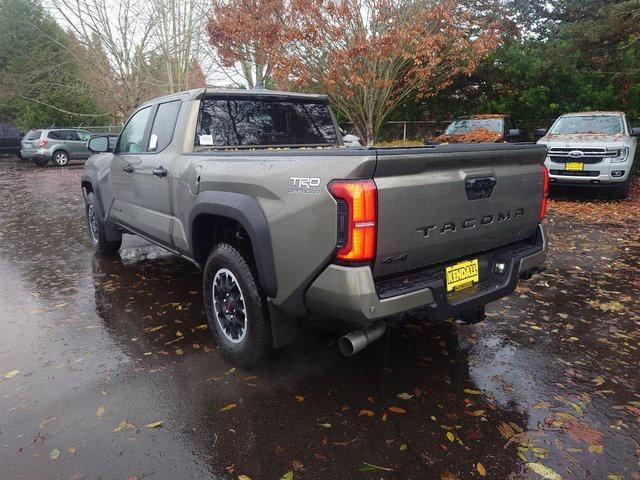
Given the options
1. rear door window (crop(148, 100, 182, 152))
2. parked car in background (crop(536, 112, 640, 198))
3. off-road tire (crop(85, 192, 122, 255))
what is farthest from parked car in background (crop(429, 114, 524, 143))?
rear door window (crop(148, 100, 182, 152))

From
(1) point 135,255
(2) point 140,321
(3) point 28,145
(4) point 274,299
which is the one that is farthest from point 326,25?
(3) point 28,145

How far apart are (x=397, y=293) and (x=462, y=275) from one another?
595 millimetres

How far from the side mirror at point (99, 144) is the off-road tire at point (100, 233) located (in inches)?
30.3

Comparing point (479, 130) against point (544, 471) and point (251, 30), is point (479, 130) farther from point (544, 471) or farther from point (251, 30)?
point (544, 471)

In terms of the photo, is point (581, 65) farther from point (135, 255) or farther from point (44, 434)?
point (44, 434)

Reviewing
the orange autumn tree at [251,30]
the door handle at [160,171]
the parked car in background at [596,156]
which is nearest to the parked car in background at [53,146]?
the orange autumn tree at [251,30]

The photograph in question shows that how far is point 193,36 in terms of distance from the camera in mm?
21375

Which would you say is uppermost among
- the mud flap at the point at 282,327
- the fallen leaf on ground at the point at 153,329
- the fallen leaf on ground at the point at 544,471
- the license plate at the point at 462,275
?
the license plate at the point at 462,275

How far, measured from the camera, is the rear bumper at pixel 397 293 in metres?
2.46

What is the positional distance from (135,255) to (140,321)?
2.46 meters

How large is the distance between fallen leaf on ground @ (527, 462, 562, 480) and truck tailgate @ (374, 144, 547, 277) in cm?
115

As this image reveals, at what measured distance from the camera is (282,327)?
9.97 feet

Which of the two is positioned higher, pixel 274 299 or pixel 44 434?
pixel 274 299

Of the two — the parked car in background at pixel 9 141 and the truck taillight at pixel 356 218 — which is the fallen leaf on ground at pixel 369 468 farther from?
the parked car in background at pixel 9 141
